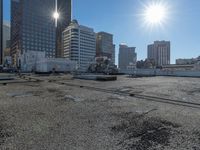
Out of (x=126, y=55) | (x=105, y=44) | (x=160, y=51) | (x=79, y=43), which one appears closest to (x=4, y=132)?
(x=79, y=43)

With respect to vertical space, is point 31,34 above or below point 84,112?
above

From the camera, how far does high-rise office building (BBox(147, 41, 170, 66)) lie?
450 ft

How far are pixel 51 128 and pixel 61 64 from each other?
7536 cm

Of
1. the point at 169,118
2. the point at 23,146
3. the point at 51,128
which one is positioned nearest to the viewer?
the point at 23,146

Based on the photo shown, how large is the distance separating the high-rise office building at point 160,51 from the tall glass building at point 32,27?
3205 inches

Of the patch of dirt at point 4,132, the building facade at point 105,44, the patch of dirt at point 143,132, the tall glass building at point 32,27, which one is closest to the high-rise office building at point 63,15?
the tall glass building at point 32,27

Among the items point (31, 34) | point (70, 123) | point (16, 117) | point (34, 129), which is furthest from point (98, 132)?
point (31, 34)

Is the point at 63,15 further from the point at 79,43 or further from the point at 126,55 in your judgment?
the point at 79,43

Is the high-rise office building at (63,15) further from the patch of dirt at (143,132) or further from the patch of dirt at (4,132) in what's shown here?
the patch of dirt at (143,132)

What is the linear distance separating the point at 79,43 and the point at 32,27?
142ft

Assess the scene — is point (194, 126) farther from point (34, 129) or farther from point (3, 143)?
point (3, 143)

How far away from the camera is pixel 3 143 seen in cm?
282

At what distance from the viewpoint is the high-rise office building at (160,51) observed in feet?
450

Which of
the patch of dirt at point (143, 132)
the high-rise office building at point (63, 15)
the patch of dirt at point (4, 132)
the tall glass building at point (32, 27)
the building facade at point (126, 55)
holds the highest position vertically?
the high-rise office building at point (63, 15)
